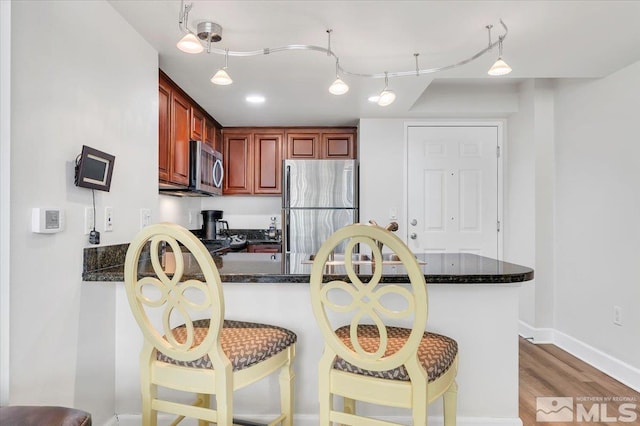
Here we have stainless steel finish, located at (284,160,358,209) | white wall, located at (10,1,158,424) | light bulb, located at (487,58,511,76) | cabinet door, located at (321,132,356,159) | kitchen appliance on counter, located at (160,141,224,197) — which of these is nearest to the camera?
white wall, located at (10,1,158,424)

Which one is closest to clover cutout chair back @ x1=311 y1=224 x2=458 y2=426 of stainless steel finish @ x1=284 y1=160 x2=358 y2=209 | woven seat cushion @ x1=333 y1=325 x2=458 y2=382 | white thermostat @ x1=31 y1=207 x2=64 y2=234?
woven seat cushion @ x1=333 y1=325 x2=458 y2=382

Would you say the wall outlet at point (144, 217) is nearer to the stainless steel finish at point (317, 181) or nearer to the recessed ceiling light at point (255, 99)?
the recessed ceiling light at point (255, 99)

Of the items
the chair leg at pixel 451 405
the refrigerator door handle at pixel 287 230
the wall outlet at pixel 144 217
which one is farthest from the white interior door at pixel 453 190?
the wall outlet at pixel 144 217

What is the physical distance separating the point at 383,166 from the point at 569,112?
1587 millimetres

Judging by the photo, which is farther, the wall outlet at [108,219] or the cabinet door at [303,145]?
the cabinet door at [303,145]

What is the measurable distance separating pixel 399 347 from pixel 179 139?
2.19 m

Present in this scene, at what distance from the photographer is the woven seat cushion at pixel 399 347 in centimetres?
123

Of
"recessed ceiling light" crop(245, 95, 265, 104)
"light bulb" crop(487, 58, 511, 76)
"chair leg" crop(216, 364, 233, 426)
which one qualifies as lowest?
"chair leg" crop(216, 364, 233, 426)

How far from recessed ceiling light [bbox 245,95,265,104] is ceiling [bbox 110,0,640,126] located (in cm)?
8

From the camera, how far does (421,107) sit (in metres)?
3.54

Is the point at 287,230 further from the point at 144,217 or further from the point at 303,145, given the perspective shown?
the point at 144,217

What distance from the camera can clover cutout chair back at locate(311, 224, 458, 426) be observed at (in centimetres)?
114

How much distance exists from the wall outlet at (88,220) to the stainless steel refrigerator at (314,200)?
210 cm

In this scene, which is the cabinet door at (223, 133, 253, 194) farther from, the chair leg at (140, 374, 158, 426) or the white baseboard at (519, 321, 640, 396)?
the white baseboard at (519, 321, 640, 396)
